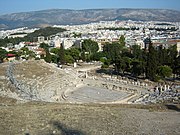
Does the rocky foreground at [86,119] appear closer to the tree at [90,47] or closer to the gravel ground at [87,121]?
the gravel ground at [87,121]

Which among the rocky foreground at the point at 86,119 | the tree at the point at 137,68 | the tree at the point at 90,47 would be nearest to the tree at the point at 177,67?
the tree at the point at 137,68

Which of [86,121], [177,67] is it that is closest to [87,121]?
[86,121]

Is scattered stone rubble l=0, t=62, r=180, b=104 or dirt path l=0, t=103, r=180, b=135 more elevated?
dirt path l=0, t=103, r=180, b=135

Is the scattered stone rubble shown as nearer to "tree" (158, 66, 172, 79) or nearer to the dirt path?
"tree" (158, 66, 172, 79)

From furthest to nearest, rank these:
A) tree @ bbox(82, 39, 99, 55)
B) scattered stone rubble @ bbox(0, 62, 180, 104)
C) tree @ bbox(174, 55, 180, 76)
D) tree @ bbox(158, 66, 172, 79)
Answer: tree @ bbox(82, 39, 99, 55)
tree @ bbox(174, 55, 180, 76)
tree @ bbox(158, 66, 172, 79)
scattered stone rubble @ bbox(0, 62, 180, 104)

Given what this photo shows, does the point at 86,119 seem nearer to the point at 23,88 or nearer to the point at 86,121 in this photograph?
the point at 86,121

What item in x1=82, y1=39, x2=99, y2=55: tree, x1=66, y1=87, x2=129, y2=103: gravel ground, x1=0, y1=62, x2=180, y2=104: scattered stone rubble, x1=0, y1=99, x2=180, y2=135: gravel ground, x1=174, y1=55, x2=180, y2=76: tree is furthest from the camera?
x1=82, y1=39, x2=99, y2=55: tree

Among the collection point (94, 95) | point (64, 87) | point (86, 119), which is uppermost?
point (86, 119)

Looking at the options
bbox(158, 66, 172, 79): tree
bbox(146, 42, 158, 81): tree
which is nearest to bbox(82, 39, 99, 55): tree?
bbox(146, 42, 158, 81): tree

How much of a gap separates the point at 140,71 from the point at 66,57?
51.1 feet

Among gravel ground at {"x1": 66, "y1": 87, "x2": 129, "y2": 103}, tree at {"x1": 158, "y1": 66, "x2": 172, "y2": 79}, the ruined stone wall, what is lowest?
gravel ground at {"x1": 66, "y1": 87, "x2": 129, "y2": 103}

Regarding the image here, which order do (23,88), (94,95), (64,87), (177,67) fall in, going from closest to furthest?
(23,88) < (94,95) < (64,87) < (177,67)

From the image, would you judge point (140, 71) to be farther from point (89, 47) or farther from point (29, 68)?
point (89, 47)

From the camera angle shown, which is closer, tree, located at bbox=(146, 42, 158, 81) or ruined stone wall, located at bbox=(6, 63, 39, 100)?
ruined stone wall, located at bbox=(6, 63, 39, 100)
